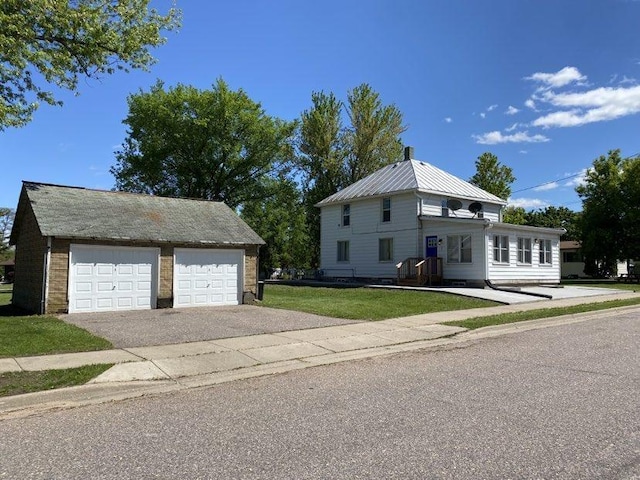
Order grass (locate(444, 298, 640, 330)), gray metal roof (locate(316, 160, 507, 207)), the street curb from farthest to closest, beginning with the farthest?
gray metal roof (locate(316, 160, 507, 207)) < grass (locate(444, 298, 640, 330)) < the street curb

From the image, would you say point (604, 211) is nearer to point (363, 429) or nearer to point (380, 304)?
point (380, 304)

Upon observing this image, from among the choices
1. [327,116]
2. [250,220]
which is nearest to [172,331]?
[250,220]

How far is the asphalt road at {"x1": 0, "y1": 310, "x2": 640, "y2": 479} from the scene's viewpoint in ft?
13.7

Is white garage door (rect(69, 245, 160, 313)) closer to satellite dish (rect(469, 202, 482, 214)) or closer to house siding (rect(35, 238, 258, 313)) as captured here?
house siding (rect(35, 238, 258, 313))

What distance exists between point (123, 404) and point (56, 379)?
1.55 meters

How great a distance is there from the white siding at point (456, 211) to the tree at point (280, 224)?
18.1 meters

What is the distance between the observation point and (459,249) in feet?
86.2

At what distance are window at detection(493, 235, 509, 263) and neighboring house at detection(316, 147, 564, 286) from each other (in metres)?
0.05

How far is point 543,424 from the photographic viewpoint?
5215 millimetres

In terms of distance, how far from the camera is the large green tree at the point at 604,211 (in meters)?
42.0

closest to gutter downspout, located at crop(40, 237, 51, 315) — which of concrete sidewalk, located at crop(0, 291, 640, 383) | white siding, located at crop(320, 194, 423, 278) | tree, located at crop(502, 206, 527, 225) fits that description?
concrete sidewalk, located at crop(0, 291, 640, 383)

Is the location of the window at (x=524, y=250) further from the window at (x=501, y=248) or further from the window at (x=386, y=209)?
the window at (x=386, y=209)

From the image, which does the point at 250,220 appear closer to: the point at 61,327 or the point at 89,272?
the point at 89,272

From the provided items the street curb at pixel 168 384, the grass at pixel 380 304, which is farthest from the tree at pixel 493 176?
the street curb at pixel 168 384
